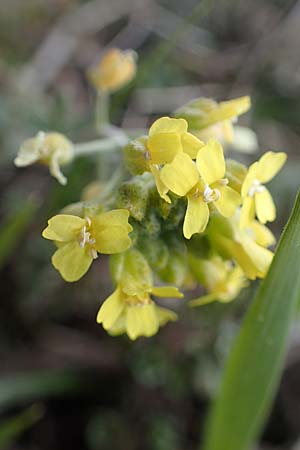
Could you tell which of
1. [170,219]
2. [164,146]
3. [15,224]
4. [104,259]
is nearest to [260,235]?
[170,219]

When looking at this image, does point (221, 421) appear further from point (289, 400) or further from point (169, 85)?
point (169, 85)

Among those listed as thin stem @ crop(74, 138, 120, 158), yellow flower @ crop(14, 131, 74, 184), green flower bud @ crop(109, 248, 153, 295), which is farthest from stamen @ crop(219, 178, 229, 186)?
thin stem @ crop(74, 138, 120, 158)

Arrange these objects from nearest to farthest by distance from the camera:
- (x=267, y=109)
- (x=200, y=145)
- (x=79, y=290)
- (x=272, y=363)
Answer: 1. (x=200, y=145)
2. (x=272, y=363)
3. (x=79, y=290)
4. (x=267, y=109)

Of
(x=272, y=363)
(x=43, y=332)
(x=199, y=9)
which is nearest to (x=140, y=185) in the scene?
(x=272, y=363)

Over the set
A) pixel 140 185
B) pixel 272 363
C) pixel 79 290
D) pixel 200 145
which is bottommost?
pixel 79 290

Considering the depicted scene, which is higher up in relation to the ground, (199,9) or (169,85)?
(199,9)

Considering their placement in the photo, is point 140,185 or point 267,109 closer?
point 140,185

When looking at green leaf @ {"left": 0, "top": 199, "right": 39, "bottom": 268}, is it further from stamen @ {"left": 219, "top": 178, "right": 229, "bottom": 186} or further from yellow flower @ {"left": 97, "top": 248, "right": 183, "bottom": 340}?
stamen @ {"left": 219, "top": 178, "right": 229, "bottom": 186}

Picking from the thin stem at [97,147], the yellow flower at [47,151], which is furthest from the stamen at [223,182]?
the thin stem at [97,147]
